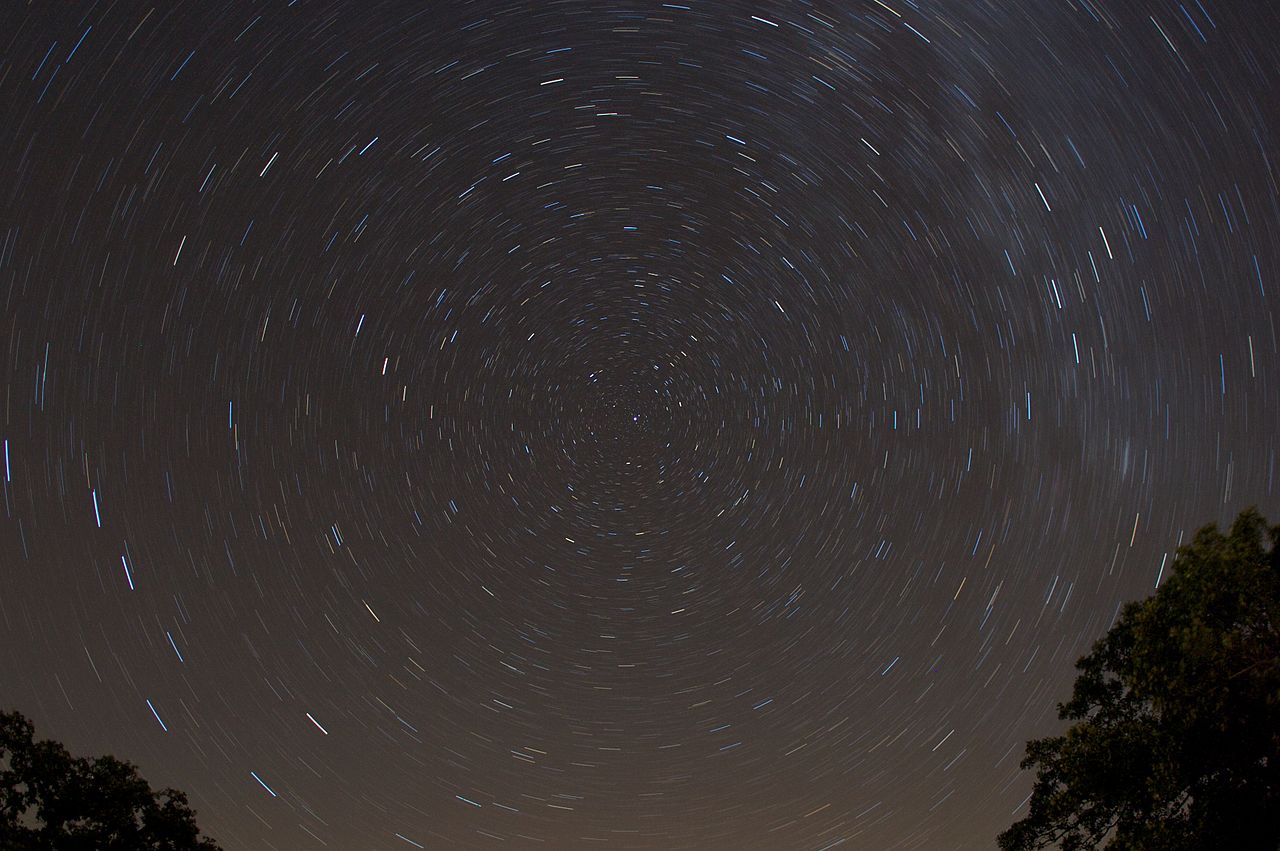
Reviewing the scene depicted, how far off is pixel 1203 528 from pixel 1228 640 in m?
1.64

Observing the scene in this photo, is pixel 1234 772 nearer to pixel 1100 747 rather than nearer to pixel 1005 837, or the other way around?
pixel 1100 747

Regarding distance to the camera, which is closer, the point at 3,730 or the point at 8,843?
the point at 8,843

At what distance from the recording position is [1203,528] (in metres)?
11.1

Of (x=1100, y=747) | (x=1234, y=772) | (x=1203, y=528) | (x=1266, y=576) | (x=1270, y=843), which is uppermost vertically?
(x=1203, y=528)

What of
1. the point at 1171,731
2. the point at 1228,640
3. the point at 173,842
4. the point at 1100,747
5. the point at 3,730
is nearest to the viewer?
the point at 1228,640

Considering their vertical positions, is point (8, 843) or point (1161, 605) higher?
point (1161, 605)

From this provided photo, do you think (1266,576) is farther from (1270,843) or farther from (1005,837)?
(1005,837)

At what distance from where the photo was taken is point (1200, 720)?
10.6 metres

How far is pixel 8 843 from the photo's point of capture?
12258mm

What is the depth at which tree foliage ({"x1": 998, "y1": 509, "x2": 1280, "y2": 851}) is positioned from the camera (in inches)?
401

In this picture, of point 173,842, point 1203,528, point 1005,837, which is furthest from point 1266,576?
point 173,842

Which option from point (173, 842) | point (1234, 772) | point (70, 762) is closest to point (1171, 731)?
point (1234, 772)

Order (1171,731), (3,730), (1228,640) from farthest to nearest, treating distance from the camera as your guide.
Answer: (3,730), (1171,731), (1228,640)

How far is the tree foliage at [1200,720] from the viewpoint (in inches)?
401
